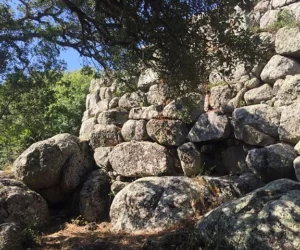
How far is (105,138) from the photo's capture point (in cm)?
1298

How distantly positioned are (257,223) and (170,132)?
619cm

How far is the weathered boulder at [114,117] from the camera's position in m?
13.5

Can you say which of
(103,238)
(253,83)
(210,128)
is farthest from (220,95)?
(103,238)

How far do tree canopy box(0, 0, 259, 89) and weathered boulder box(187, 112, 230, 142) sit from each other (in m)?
3.41

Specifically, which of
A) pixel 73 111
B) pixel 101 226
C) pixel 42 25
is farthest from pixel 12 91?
pixel 73 111

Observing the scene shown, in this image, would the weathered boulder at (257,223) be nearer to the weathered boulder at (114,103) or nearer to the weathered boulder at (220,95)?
the weathered boulder at (220,95)

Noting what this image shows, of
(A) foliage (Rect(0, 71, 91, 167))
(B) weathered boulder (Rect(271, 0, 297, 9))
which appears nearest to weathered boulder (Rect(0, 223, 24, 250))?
Result: (A) foliage (Rect(0, 71, 91, 167))

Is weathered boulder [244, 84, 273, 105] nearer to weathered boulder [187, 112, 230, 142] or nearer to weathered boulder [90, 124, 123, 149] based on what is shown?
weathered boulder [187, 112, 230, 142]

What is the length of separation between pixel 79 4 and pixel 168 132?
17.6 ft

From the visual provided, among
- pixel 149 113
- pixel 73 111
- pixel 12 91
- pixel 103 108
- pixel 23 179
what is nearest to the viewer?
pixel 12 91

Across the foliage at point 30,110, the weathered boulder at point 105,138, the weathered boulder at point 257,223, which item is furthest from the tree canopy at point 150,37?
the weathered boulder at point 105,138

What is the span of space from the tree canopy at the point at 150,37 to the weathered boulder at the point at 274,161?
9.96 feet

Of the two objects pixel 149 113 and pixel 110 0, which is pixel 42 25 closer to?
pixel 110 0

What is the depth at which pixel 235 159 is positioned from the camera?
1083cm
